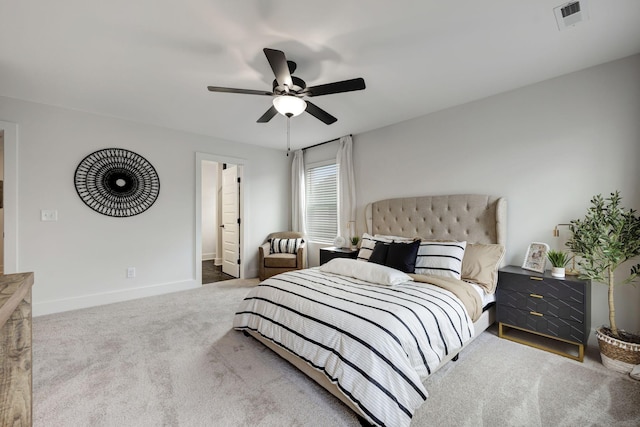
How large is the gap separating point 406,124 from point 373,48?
188 cm

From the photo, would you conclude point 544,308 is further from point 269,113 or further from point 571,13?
point 269,113

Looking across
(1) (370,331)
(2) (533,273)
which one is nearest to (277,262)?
(1) (370,331)

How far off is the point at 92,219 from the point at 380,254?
3.84 metres

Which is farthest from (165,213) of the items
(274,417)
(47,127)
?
(274,417)

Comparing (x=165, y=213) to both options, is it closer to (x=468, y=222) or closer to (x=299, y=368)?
(x=299, y=368)

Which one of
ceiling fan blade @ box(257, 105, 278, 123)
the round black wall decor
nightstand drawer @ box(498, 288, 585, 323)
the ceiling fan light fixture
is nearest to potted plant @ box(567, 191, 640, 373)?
nightstand drawer @ box(498, 288, 585, 323)

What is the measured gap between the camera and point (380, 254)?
10.4 ft

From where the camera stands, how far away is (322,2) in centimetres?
178

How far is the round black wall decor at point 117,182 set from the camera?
363 cm

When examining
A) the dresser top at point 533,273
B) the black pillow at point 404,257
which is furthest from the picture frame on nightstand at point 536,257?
the black pillow at point 404,257

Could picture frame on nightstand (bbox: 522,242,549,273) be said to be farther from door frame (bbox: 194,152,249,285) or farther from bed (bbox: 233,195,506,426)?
door frame (bbox: 194,152,249,285)

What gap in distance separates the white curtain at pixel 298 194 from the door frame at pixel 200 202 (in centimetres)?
97

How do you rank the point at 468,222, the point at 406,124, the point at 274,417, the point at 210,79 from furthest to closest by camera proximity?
the point at 406,124
the point at 468,222
the point at 210,79
the point at 274,417

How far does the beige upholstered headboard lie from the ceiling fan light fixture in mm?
2086
